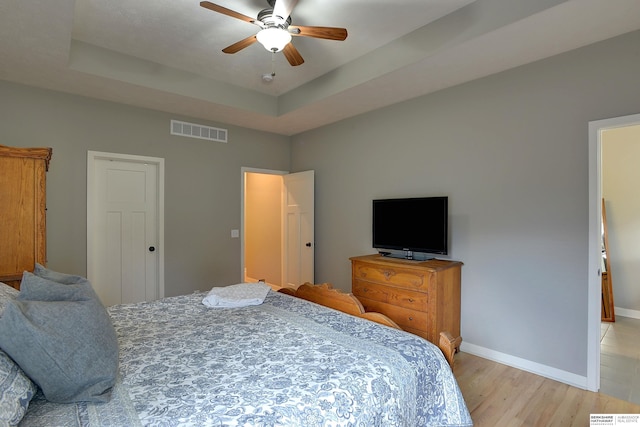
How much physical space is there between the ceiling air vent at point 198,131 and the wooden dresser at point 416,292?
102 inches

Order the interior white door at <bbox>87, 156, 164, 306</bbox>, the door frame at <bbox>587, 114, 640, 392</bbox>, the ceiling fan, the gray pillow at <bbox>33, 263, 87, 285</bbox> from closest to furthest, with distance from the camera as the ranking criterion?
the gray pillow at <bbox>33, 263, 87, 285</bbox> → the ceiling fan → the door frame at <bbox>587, 114, 640, 392</bbox> → the interior white door at <bbox>87, 156, 164, 306</bbox>

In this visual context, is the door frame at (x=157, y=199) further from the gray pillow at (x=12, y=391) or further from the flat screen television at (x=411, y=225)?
the gray pillow at (x=12, y=391)

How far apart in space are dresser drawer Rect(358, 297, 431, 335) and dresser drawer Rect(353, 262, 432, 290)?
0.22m

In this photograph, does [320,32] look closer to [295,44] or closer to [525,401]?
[295,44]

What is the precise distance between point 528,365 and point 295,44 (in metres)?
3.44

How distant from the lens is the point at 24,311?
3.71 ft

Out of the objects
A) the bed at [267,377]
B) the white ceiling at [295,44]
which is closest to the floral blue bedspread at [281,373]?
the bed at [267,377]

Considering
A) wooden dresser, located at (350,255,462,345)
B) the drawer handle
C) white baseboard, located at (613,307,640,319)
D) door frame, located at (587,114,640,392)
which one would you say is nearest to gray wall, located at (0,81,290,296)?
wooden dresser, located at (350,255,462,345)

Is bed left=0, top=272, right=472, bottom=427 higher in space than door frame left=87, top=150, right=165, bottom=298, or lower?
lower

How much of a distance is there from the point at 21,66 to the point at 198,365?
3149 mm

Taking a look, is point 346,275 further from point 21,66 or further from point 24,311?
point 21,66

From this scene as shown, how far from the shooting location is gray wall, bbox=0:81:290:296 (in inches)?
131

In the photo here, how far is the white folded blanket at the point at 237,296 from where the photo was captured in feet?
7.49

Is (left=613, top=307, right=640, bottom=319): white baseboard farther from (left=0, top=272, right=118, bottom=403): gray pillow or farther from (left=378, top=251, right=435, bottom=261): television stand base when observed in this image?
(left=0, top=272, right=118, bottom=403): gray pillow
